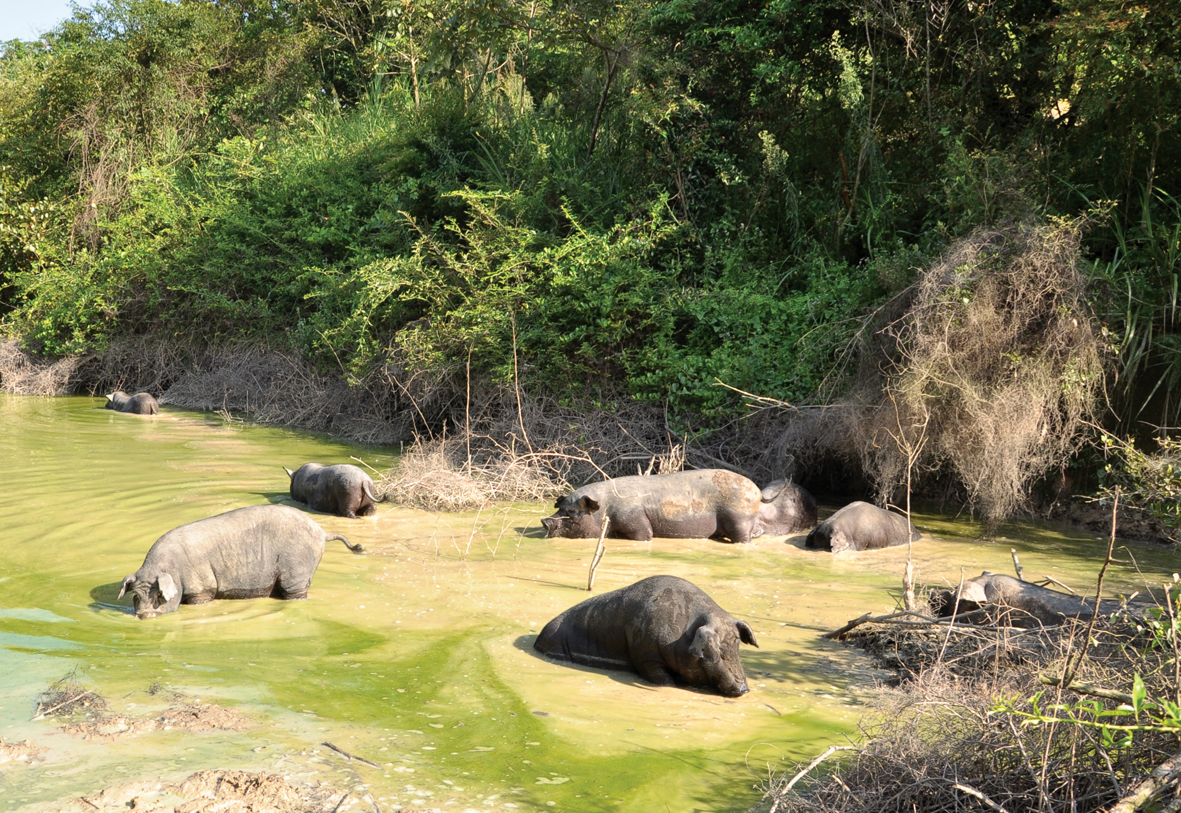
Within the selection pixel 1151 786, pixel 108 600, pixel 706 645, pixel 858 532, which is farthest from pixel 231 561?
pixel 1151 786

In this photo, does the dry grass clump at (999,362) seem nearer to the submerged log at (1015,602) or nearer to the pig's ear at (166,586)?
the submerged log at (1015,602)

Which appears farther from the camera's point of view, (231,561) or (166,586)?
(231,561)

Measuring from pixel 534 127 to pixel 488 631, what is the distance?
41.7 feet

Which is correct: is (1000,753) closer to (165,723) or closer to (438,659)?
(438,659)

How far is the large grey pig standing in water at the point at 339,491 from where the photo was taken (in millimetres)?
10344

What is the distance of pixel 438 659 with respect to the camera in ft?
20.9

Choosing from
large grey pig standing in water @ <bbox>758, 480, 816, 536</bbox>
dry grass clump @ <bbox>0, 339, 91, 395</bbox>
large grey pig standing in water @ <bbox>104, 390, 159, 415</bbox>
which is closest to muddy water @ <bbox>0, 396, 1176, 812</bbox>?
large grey pig standing in water @ <bbox>758, 480, 816, 536</bbox>

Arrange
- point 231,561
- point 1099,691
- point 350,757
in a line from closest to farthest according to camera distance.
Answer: point 1099,691
point 350,757
point 231,561

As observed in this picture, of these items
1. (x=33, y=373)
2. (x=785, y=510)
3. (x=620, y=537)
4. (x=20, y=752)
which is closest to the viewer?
(x=20, y=752)

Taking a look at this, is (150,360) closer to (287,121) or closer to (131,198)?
(131,198)

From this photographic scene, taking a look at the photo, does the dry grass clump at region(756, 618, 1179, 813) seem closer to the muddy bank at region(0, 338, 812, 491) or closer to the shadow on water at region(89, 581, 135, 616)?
the shadow on water at region(89, 581, 135, 616)

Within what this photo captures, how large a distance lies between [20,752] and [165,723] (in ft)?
2.10

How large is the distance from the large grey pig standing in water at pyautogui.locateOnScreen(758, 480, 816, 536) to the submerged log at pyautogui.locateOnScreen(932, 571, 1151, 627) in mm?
3224

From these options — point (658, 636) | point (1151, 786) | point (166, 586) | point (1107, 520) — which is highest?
point (1107, 520)
